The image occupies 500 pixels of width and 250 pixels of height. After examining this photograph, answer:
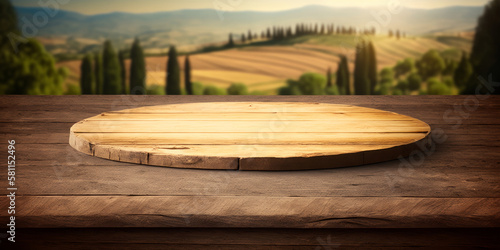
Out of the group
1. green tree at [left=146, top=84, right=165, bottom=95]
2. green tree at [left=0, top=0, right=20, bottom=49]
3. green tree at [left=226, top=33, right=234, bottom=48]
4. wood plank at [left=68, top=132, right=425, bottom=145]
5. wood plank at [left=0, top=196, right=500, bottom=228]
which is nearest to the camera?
wood plank at [left=0, top=196, right=500, bottom=228]

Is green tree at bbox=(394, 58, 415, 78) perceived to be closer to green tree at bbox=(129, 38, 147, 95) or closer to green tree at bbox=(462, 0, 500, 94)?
green tree at bbox=(462, 0, 500, 94)

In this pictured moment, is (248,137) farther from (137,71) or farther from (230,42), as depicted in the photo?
(137,71)

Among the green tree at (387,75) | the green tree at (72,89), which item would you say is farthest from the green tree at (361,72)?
the green tree at (72,89)

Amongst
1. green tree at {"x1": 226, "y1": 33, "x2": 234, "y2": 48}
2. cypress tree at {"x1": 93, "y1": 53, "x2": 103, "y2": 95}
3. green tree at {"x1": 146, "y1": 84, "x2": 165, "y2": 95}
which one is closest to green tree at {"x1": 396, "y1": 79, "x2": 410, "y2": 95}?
green tree at {"x1": 226, "y1": 33, "x2": 234, "y2": 48}

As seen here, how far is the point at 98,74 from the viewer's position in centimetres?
486

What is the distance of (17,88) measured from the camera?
477 cm

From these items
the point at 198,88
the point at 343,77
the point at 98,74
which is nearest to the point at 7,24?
the point at 98,74

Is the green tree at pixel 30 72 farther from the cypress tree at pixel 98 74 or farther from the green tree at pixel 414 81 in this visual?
the green tree at pixel 414 81

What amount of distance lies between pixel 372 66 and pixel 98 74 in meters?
2.64

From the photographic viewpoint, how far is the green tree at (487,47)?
186 inches

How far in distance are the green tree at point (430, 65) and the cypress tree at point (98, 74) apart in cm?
308

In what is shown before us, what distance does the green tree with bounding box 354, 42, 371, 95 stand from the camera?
4820 mm

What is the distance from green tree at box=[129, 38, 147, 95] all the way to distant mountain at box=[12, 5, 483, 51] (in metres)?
0.12

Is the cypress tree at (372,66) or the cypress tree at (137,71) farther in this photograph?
the cypress tree at (372,66)
